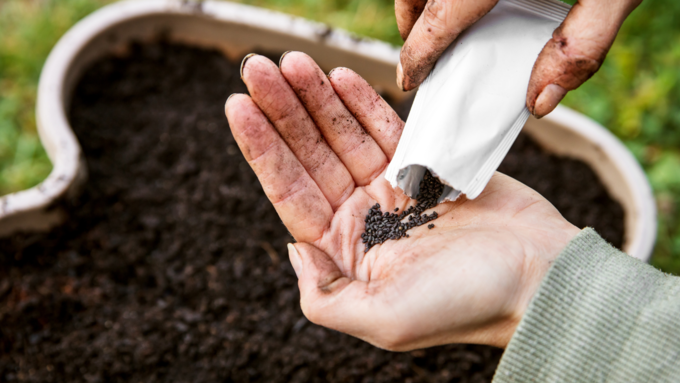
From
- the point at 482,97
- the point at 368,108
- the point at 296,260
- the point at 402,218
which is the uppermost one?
the point at 482,97

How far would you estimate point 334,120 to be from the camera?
207 cm

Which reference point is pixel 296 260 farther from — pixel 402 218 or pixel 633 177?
pixel 633 177

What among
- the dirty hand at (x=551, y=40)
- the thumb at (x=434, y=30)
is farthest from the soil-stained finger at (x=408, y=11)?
the thumb at (x=434, y=30)

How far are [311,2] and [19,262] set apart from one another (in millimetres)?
2966

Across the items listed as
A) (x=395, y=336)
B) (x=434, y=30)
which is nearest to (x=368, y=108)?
(x=434, y=30)

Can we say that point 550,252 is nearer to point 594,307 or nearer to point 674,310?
point 594,307

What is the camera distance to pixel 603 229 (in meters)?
2.82

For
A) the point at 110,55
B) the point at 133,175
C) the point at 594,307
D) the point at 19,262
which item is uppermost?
the point at 594,307

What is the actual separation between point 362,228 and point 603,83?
2.81m

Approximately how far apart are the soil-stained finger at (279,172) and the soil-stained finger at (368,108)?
399 mm

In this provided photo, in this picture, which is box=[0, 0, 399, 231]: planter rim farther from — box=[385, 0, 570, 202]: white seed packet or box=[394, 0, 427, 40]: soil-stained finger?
box=[385, 0, 570, 202]: white seed packet

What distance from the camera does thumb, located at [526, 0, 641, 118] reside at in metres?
1.58

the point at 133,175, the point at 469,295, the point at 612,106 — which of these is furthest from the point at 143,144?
the point at 612,106

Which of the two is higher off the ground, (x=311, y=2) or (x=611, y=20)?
(x=611, y=20)
